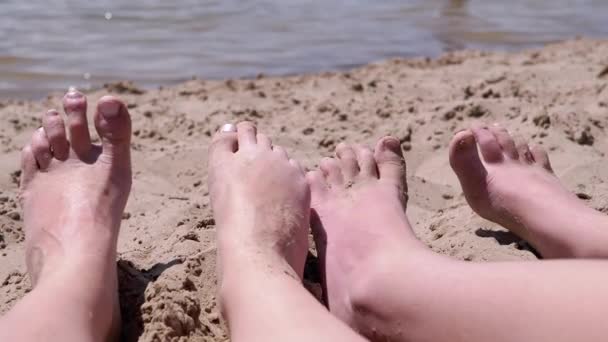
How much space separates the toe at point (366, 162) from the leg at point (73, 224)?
63cm

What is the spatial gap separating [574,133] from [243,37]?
9.73 ft

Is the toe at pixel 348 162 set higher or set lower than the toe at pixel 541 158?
higher

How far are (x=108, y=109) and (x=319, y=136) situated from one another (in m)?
1.17

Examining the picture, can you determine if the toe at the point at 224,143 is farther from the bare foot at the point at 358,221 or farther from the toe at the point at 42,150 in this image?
the toe at the point at 42,150

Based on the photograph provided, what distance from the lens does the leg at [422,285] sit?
1367mm

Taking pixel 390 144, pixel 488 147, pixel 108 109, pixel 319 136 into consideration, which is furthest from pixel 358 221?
pixel 319 136

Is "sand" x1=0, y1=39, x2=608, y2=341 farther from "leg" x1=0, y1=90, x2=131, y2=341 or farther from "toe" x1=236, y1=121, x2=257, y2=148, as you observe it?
"toe" x1=236, y1=121, x2=257, y2=148

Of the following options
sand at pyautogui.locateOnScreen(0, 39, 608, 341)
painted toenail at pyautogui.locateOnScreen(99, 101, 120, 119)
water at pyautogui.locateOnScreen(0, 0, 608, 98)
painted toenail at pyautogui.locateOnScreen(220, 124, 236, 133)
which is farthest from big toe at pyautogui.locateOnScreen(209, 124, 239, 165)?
water at pyautogui.locateOnScreen(0, 0, 608, 98)

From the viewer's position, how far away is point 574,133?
2.76m

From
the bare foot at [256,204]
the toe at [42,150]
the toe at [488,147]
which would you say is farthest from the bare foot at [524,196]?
the toe at [42,150]

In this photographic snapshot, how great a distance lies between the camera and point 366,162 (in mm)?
2213

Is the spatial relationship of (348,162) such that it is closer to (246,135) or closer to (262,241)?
(246,135)

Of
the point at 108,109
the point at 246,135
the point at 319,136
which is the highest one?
the point at 108,109

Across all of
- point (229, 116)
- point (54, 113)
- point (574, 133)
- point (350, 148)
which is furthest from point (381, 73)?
point (54, 113)
